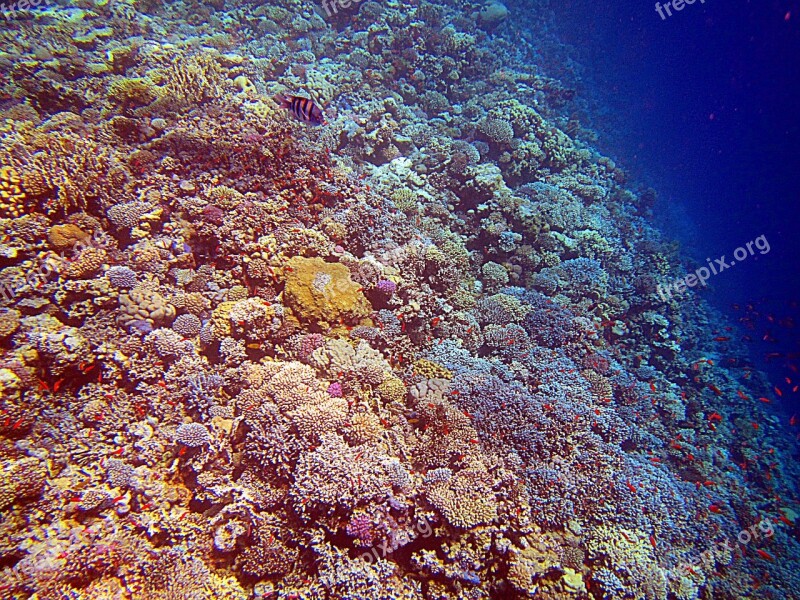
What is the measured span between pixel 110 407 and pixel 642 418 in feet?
30.0

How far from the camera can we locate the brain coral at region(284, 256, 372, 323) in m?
4.95

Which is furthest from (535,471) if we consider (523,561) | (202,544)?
(202,544)

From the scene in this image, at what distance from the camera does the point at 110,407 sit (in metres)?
4.09

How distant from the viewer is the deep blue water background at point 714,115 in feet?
88.9

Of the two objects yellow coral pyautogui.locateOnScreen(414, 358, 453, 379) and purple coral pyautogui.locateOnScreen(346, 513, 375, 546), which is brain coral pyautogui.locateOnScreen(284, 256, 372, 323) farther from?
purple coral pyautogui.locateOnScreen(346, 513, 375, 546)

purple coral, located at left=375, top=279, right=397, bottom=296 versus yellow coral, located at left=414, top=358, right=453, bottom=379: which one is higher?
purple coral, located at left=375, top=279, right=397, bottom=296

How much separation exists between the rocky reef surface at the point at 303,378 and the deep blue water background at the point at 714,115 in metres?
20.6

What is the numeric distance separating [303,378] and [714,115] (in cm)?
6407

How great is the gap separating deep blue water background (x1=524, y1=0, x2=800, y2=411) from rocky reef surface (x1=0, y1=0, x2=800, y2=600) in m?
20.6

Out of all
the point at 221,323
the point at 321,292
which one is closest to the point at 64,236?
the point at 221,323

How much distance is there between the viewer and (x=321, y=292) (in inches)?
197
